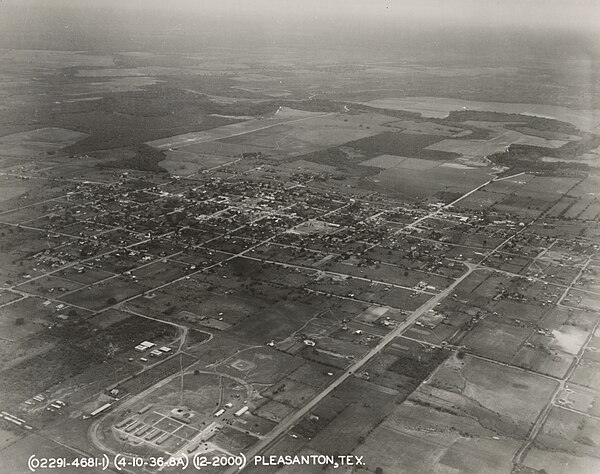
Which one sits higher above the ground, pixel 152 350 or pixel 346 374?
pixel 152 350

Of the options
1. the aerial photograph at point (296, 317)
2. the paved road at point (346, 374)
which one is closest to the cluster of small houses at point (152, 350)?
the aerial photograph at point (296, 317)

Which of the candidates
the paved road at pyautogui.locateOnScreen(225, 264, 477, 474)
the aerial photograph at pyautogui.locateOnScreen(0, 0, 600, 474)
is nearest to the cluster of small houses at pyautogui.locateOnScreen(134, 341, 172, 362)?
the aerial photograph at pyautogui.locateOnScreen(0, 0, 600, 474)

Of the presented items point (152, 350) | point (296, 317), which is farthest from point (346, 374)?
point (152, 350)

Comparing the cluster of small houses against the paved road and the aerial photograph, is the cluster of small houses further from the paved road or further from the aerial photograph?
the paved road

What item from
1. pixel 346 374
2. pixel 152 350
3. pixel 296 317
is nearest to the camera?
pixel 346 374

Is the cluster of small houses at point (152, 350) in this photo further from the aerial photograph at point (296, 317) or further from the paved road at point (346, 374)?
the paved road at point (346, 374)

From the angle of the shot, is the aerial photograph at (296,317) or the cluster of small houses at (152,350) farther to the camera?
the cluster of small houses at (152,350)

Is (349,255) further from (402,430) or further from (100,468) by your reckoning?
(100,468)

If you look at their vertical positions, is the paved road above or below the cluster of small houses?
below

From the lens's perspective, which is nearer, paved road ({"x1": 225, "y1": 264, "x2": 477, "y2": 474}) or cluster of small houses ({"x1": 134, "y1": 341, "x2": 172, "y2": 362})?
paved road ({"x1": 225, "y1": 264, "x2": 477, "y2": 474})

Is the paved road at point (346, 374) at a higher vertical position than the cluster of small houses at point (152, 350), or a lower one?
lower

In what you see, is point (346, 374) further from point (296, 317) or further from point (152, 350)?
point (152, 350)

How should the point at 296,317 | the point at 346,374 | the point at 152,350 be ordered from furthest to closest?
the point at 296,317
the point at 152,350
the point at 346,374
